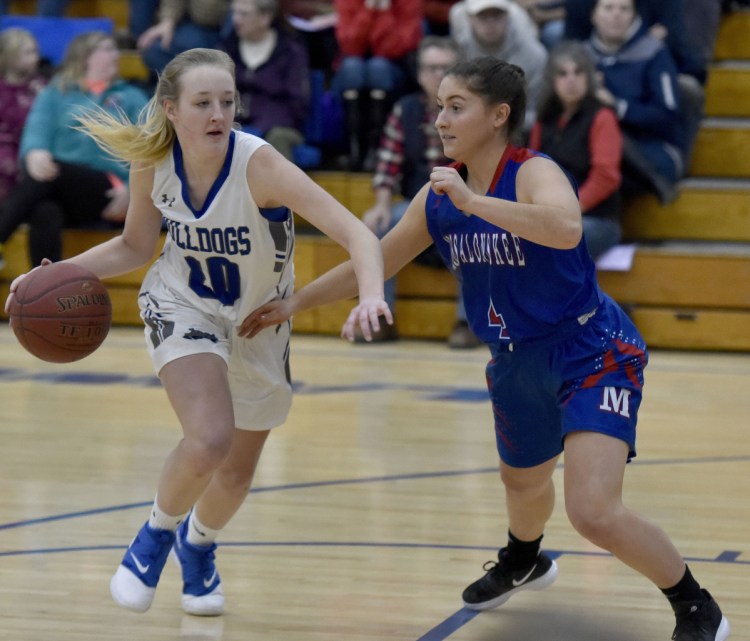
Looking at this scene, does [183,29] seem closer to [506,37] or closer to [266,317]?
[506,37]

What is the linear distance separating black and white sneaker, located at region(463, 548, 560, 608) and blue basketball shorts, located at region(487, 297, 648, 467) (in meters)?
0.40

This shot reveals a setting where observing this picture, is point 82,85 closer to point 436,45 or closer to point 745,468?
point 436,45

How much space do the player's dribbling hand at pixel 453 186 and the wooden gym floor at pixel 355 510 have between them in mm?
1195

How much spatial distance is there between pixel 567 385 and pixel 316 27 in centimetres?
699

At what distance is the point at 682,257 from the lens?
8891 millimetres

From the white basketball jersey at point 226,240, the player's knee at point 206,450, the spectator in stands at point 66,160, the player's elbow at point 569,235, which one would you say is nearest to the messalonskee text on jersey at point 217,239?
the white basketball jersey at point 226,240

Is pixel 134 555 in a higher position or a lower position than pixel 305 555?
higher


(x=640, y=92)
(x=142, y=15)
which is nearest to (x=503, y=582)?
(x=640, y=92)

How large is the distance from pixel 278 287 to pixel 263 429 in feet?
1.35

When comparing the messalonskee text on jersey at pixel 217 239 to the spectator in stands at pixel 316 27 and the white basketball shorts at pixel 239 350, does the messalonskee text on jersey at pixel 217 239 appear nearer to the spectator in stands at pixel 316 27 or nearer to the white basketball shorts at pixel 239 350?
the white basketball shorts at pixel 239 350

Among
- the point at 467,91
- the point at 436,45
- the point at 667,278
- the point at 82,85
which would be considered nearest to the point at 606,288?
the point at 667,278

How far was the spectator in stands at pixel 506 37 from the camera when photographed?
9.13 m

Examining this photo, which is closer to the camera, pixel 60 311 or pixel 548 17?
pixel 60 311

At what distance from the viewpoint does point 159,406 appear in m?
7.27
